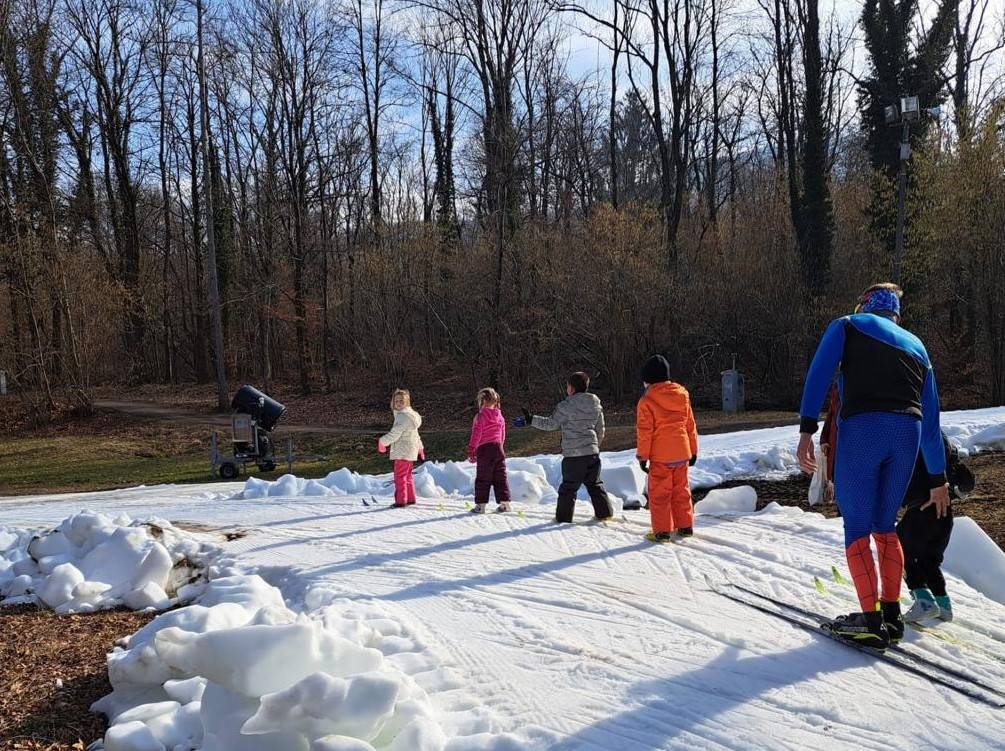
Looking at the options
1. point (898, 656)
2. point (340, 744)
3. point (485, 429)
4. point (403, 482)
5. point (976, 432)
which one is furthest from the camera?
point (976, 432)

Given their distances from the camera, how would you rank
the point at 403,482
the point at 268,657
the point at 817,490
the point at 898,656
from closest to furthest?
the point at 268,657
the point at 898,656
the point at 817,490
the point at 403,482

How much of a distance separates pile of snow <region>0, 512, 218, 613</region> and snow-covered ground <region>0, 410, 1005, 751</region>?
0.33m

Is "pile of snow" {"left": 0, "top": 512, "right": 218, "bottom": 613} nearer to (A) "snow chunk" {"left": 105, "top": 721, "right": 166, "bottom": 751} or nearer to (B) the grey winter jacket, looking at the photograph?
(A) "snow chunk" {"left": 105, "top": 721, "right": 166, "bottom": 751}

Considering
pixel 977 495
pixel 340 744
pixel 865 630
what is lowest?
pixel 977 495

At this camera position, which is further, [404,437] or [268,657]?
[404,437]

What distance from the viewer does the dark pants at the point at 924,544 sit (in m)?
4.82

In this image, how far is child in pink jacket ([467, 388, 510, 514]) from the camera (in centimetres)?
925

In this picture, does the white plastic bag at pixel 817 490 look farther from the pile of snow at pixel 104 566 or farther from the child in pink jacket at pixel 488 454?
the pile of snow at pixel 104 566

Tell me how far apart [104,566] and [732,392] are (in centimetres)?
1940

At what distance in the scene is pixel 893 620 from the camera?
4.52m

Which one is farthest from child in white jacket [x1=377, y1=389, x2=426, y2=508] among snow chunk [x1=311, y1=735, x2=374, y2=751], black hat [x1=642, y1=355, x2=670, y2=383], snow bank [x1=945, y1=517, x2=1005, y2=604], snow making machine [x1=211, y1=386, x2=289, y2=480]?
snow making machine [x1=211, y1=386, x2=289, y2=480]

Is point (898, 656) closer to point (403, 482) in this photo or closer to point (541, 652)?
point (541, 652)

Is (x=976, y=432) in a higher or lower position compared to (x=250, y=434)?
lower

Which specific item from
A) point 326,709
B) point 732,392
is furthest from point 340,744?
point 732,392
